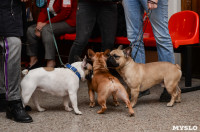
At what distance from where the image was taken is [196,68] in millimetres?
4586

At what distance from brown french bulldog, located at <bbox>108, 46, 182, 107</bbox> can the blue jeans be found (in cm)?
23

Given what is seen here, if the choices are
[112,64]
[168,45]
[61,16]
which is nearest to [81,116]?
[112,64]

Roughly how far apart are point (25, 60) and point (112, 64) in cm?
362

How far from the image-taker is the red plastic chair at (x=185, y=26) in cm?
379

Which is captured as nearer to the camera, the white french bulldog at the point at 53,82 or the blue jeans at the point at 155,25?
the white french bulldog at the point at 53,82

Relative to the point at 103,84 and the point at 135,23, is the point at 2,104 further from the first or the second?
the point at 135,23

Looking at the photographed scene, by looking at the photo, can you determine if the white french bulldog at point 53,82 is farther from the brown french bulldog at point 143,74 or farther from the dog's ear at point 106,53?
the brown french bulldog at point 143,74

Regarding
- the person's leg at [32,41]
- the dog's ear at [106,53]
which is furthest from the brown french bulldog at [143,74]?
the person's leg at [32,41]

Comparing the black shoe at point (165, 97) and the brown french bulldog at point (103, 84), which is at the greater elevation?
the brown french bulldog at point (103, 84)

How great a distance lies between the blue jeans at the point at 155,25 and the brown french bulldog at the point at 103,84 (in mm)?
515

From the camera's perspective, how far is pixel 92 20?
11.6 feet

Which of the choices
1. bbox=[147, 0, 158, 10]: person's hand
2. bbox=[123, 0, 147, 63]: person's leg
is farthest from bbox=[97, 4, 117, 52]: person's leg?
bbox=[147, 0, 158, 10]: person's hand

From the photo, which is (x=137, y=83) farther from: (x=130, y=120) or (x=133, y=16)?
(x=133, y=16)

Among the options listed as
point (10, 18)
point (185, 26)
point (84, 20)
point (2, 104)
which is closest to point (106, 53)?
point (84, 20)
